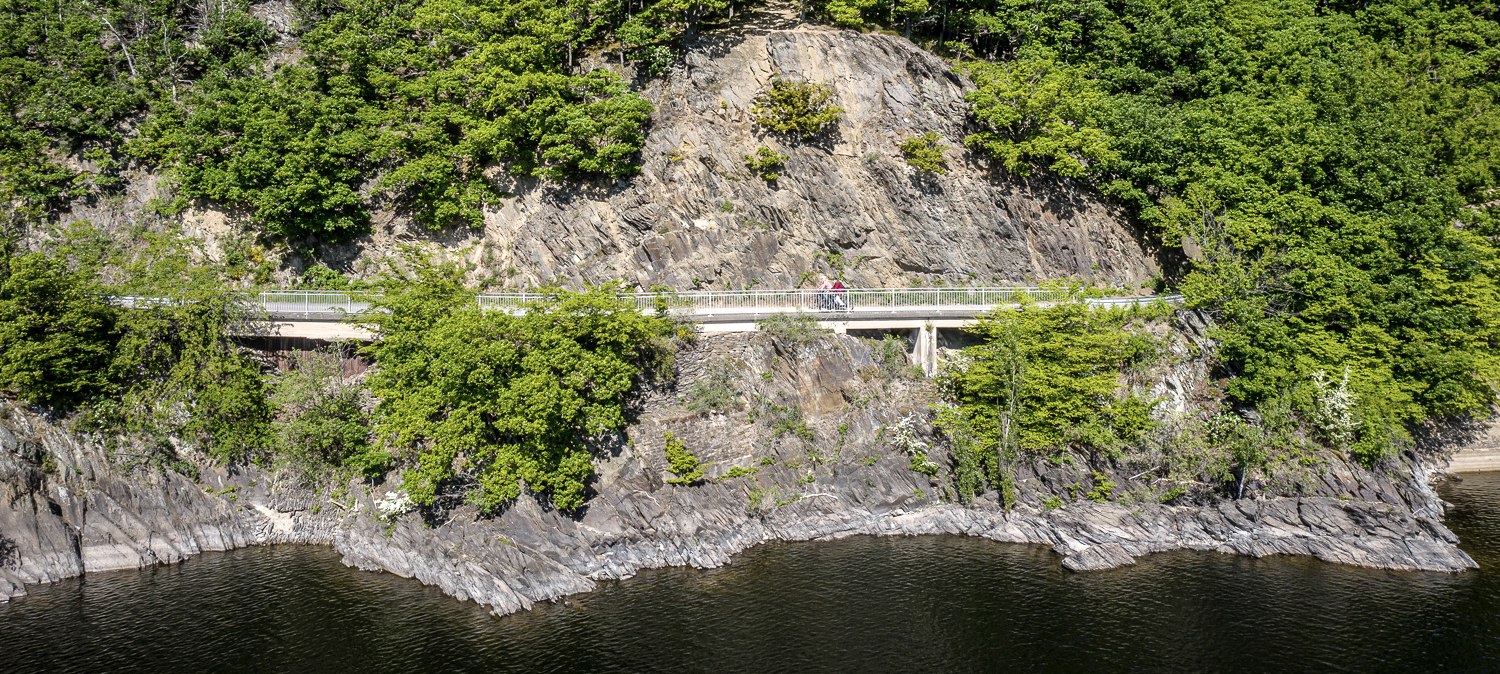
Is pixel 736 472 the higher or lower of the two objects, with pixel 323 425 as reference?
lower

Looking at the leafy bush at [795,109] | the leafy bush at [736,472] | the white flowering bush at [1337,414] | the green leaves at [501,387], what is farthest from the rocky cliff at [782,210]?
the white flowering bush at [1337,414]

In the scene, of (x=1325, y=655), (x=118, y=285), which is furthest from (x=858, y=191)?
(x=118, y=285)

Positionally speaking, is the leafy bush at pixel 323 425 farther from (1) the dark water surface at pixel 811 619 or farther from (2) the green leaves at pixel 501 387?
(1) the dark water surface at pixel 811 619

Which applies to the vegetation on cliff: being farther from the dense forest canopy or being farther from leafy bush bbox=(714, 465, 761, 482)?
leafy bush bbox=(714, 465, 761, 482)

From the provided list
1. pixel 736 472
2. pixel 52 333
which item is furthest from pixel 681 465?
pixel 52 333

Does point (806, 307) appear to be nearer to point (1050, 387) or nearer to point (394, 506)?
point (1050, 387)

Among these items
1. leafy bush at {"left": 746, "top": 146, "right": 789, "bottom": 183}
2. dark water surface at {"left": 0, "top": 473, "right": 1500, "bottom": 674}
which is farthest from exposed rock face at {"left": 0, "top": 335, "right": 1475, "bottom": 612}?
leafy bush at {"left": 746, "top": 146, "right": 789, "bottom": 183}
